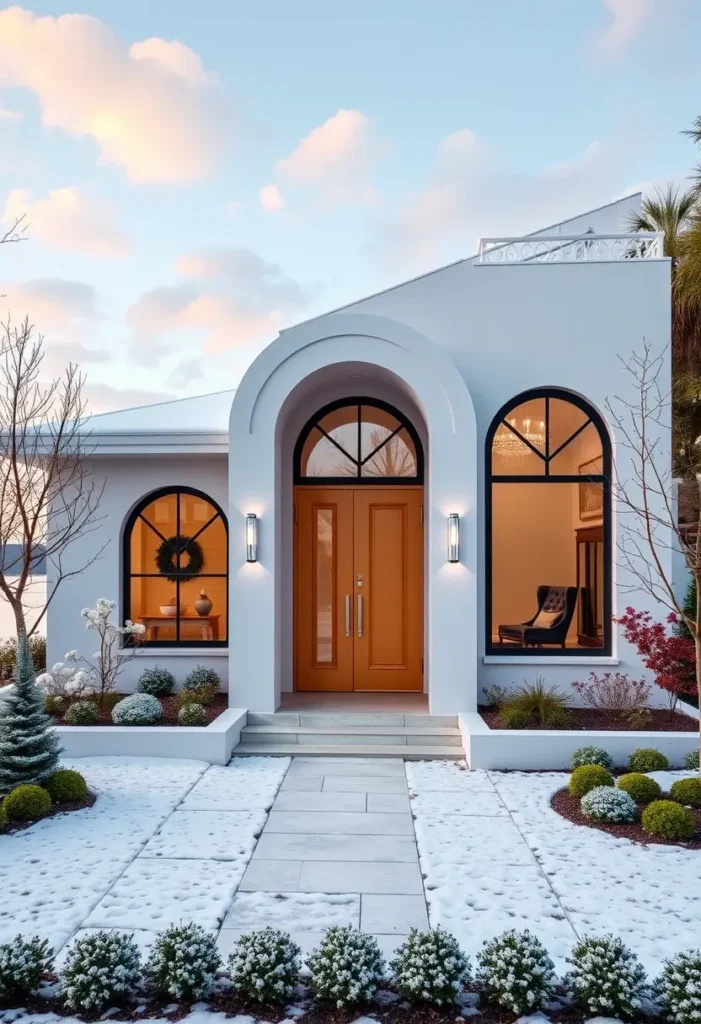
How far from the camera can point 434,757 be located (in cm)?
845

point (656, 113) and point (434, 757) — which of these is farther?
point (656, 113)

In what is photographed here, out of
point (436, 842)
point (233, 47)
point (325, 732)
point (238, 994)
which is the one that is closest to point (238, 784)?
point (325, 732)

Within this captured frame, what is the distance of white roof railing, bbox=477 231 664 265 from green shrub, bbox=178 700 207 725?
684 cm

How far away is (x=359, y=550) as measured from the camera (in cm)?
1077

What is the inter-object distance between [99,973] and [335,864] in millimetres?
2278

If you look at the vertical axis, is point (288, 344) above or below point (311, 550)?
above

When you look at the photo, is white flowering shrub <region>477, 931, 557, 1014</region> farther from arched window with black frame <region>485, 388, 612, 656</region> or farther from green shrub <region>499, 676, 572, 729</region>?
arched window with black frame <region>485, 388, 612, 656</region>

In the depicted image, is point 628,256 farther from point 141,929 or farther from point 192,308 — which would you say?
point 192,308

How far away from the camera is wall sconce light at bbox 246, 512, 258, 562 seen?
9.13m

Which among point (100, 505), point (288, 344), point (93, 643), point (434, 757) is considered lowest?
point (434, 757)

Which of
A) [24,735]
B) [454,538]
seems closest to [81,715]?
[24,735]

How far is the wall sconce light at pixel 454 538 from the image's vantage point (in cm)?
907

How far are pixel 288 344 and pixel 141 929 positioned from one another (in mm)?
6722

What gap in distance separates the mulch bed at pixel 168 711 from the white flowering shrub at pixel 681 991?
6038 mm
